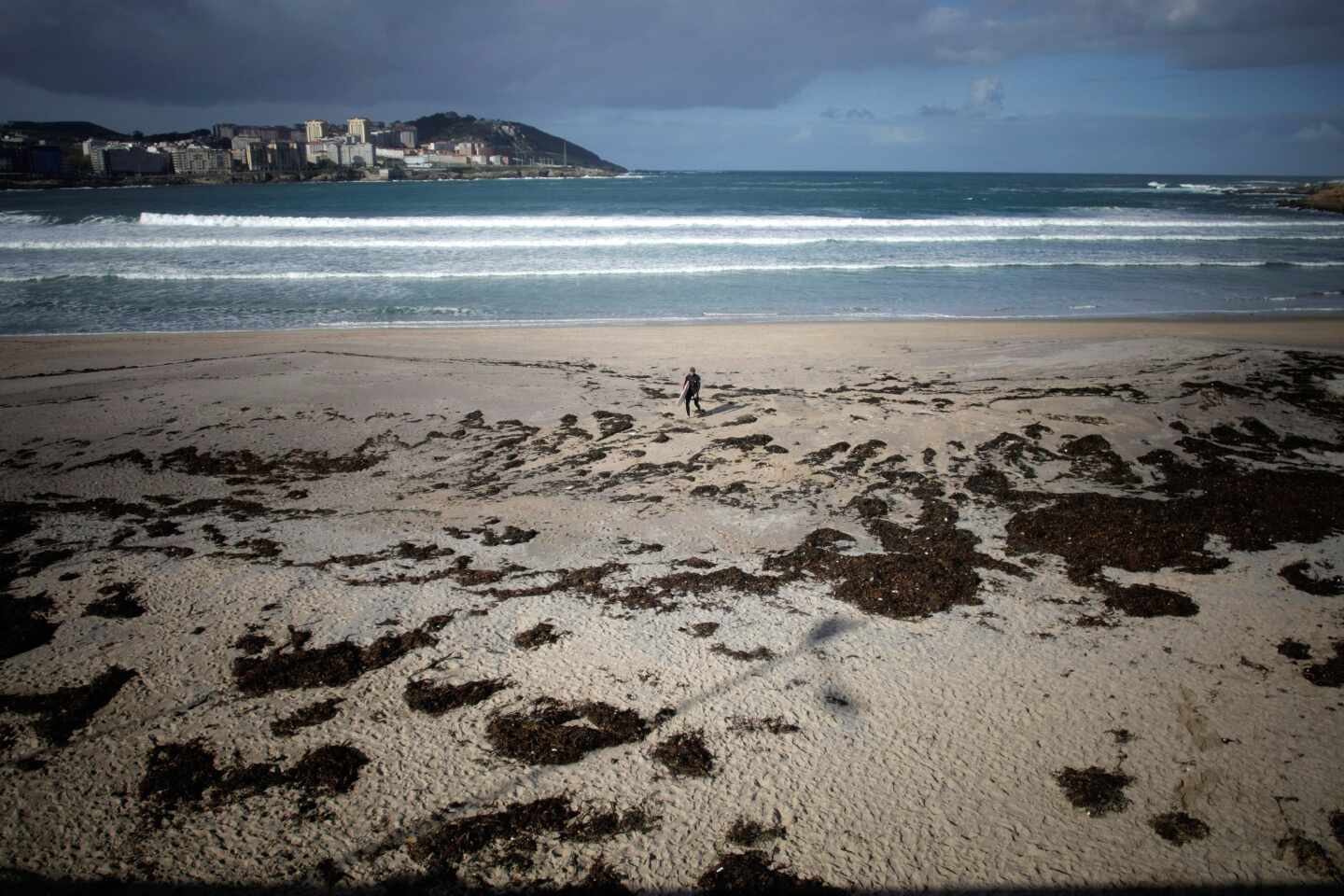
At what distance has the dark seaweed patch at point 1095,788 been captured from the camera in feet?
15.0

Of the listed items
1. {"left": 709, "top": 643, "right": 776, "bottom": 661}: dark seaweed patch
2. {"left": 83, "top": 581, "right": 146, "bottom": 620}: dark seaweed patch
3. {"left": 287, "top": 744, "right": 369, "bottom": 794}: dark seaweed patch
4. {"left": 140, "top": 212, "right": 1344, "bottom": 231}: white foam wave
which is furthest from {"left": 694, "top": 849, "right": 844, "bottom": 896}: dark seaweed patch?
{"left": 140, "top": 212, "right": 1344, "bottom": 231}: white foam wave

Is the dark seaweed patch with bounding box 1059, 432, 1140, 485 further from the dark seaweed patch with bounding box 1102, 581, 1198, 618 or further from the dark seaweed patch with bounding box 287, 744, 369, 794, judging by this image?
the dark seaweed patch with bounding box 287, 744, 369, 794

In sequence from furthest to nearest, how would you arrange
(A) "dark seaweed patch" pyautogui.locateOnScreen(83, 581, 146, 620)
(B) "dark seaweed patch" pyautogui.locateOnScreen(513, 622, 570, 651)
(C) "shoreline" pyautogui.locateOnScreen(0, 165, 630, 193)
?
(C) "shoreline" pyautogui.locateOnScreen(0, 165, 630, 193), (A) "dark seaweed patch" pyautogui.locateOnScreen(83, 581, 146, 620), (B) "dark seaweed patch" pyautogui.locateOnScreen(513, 622, 570, 651)

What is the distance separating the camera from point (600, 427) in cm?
1155

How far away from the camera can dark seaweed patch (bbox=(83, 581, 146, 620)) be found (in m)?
6.46

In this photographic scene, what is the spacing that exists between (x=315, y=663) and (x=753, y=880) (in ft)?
12.6

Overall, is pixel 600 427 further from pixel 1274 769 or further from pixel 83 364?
pixel 83 364

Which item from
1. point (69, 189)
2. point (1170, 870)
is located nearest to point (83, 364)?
point (1170, 870)

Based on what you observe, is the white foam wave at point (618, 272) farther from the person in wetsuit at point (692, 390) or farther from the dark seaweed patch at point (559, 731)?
the dark seaweed patch at point (559, 731)

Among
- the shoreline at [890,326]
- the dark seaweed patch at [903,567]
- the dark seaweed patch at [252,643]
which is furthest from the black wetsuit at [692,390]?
the shoreline at [890,326]

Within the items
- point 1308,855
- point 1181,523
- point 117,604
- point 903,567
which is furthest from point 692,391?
point 1308,855

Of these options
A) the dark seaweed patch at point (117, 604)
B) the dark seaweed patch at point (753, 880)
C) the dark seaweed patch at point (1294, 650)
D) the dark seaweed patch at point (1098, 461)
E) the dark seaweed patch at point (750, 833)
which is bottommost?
the dark seaweed patch at point (753, 880)

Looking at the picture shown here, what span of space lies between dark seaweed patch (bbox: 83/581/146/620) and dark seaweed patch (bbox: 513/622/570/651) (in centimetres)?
346

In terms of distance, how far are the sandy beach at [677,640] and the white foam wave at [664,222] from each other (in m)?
34.4
